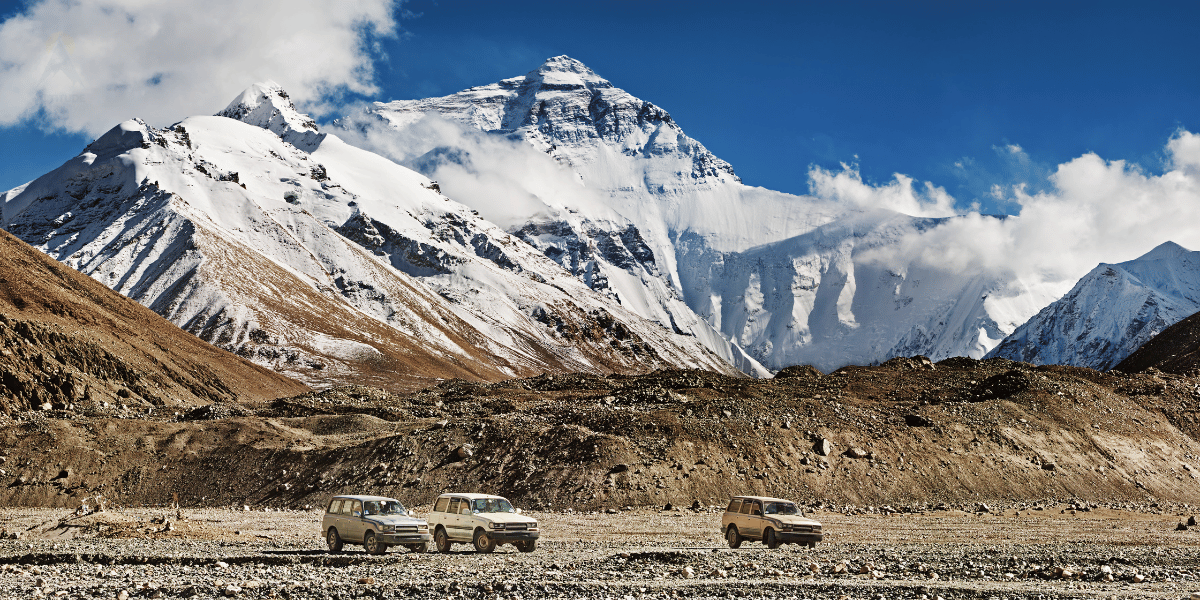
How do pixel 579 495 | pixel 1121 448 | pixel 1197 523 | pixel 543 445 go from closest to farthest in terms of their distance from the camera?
1. pixel 1197 523
2. pixel 579 495
3. pixel 543 445
4. pixel 1121 448

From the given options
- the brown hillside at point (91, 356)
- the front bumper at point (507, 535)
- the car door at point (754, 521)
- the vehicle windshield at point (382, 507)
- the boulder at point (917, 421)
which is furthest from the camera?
the brown hillside at point (91, 356)

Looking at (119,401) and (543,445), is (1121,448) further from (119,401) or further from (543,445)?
(119,401)

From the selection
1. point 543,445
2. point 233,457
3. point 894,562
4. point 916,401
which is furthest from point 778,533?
point 916,401

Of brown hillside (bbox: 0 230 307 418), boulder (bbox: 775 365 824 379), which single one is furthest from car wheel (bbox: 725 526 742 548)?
brown hillside (bbox: 0 230 307 418)

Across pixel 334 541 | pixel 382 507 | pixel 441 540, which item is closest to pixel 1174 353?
pixel 441 540

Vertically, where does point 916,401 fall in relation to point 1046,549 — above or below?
above

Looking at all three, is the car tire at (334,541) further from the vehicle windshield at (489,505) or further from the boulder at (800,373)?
the boulder at (800,373)

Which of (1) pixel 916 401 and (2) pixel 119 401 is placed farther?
(2) pixel 119 401

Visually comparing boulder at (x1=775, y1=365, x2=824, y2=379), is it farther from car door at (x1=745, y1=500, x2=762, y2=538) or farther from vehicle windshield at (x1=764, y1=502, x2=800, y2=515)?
car door at (x1=745, y1=500, x2=762, y2=538)

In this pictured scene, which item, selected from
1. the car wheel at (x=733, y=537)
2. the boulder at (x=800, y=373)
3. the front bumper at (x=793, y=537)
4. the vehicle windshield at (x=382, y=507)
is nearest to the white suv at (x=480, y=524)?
the vehicle windshield at (x=382, y=507)
